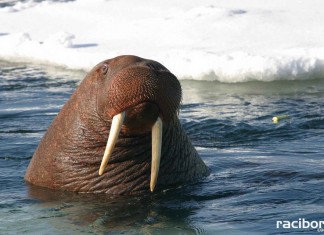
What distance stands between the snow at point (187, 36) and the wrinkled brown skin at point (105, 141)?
18.4 ft

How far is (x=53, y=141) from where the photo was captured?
699cm

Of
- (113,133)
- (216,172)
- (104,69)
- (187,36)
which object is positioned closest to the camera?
(113,133)

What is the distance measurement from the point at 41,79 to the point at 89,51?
1.22 metres

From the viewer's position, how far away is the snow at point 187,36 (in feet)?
41.6

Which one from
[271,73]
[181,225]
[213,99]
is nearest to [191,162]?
[181,225]

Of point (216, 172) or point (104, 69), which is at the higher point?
point (104, 69)

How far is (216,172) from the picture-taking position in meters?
7.63

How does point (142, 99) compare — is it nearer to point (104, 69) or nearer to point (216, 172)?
point (104, 69)

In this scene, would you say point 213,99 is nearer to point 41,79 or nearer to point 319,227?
point 41,79

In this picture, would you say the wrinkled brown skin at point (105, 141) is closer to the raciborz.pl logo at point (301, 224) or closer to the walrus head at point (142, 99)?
the walrus head at point (142, 99)

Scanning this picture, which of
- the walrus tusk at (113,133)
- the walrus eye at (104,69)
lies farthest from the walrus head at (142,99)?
the walrus eye at (104,69)

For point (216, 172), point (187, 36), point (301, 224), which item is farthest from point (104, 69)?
point (187, 36)

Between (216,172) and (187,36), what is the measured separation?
7471 millimetres

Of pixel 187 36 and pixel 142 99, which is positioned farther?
pixel 187 36
